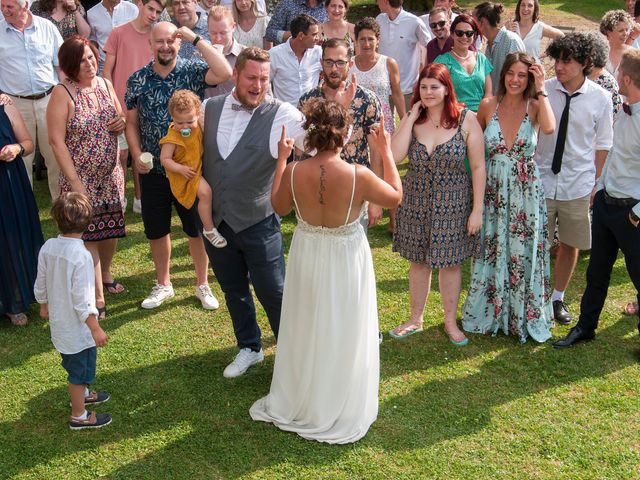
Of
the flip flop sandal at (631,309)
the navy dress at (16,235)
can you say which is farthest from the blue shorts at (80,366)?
the flip flop sandal at (631,309)

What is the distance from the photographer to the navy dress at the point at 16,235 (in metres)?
5.73

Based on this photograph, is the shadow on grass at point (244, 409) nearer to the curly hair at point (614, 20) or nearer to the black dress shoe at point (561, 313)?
the black dress shoe at point (561, 313)

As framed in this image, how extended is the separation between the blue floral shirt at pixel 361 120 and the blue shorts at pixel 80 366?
7.40ft

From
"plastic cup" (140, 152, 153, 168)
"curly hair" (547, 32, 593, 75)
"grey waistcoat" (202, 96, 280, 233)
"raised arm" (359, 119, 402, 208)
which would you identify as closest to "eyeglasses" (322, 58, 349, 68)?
"grey waistcoat" (202, 96, 280, 233)

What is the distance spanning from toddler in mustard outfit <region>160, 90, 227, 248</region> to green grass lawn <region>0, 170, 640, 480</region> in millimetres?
1122

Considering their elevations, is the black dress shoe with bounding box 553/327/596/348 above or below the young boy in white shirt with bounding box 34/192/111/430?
below

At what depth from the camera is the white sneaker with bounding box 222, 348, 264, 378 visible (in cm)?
516

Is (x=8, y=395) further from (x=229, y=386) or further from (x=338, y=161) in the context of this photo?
(x=338, y=161)

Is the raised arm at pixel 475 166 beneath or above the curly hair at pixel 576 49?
beneath

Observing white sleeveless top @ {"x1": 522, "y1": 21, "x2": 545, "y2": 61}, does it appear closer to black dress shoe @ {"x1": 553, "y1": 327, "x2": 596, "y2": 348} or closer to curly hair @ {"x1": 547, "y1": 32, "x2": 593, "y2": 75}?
curly hair @ {"x1": 547, "y1": 32, "x2": 593, "y2": 75}

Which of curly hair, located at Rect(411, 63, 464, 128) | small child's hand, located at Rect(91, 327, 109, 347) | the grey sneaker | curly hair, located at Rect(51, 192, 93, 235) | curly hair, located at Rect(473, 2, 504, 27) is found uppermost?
curly hair, located at Rect(473, 2, 504, 27)

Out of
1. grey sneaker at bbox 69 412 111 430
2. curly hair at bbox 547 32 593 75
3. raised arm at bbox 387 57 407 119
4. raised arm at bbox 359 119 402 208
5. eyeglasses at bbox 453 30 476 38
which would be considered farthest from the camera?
raised arm at bbox 387 57 407 119

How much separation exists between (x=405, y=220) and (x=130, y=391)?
2.31m

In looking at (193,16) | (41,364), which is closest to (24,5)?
(193,16)
